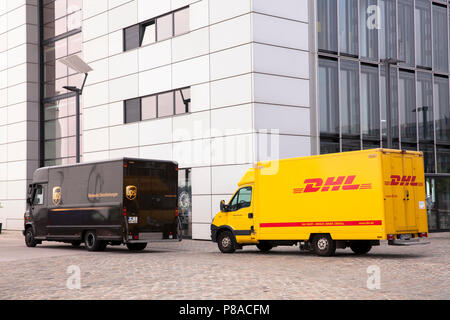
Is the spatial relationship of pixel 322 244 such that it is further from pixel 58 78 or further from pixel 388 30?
pixel 58 78

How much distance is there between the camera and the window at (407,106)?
89.2 feet

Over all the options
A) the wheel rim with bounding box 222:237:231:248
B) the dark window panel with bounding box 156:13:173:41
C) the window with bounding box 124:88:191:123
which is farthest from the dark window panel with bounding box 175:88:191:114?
the wheel rim with bounding box 222:237:231:248

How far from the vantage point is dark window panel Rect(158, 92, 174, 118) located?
26828mm

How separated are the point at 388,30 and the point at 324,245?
1365 centimetres

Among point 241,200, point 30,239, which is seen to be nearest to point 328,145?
point 241,200

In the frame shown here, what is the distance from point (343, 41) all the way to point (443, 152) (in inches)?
285

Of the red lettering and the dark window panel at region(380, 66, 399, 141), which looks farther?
the dark window panel at region(380, 66, 399, 141)

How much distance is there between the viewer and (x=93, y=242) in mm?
20188

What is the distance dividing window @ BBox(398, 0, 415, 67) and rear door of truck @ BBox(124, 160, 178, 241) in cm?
1275

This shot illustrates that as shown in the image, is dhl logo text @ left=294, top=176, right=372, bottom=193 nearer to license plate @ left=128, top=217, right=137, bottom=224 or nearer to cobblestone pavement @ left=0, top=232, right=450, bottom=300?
cobblestone pavement @ left=0, top=232, right=450, bottom=300

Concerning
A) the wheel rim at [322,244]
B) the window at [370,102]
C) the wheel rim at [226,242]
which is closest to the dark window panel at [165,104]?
the window at [370,102]

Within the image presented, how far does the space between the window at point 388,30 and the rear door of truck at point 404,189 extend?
1086 cm

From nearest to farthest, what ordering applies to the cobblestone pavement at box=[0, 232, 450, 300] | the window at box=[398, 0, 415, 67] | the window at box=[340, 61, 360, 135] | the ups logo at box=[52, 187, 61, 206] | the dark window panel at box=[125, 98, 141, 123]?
the cobblestone pavement at box=[0, 232, 450, 300] < the ups logo at box=[52, 187, 61, 206] < the window at box=[340, 61, 360, 135] < the window at box=[398, 0, 415, 67] < the dark window panel at box=[125, 98, 141, 123]

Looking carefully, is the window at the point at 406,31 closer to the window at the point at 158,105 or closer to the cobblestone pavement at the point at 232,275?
the window at the point at 158,105
